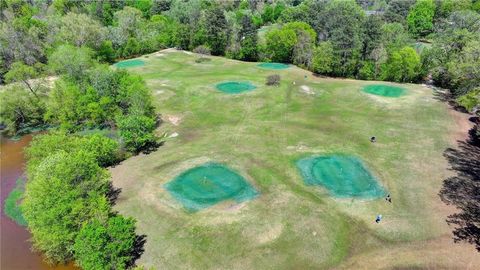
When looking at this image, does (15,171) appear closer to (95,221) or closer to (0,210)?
(0,210)

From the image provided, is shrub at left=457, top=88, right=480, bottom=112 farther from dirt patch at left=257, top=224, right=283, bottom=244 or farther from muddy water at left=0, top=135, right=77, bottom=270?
muddy water at left=0, top=135, right=77, bottom=270

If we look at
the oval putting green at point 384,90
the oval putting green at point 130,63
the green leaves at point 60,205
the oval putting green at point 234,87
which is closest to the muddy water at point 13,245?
the green leaves at point 60,205

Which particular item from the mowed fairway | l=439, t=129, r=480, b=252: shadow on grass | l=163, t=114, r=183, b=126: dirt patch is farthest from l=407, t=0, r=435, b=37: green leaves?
l=163, t=114, r=183, b=126: dirt patch

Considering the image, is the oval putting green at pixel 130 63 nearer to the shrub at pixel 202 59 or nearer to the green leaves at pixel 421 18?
the shrub at pixel 202 59

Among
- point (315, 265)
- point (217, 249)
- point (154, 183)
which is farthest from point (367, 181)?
point (154, 183)

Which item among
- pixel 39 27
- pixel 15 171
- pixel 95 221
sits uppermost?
pixel 39 27

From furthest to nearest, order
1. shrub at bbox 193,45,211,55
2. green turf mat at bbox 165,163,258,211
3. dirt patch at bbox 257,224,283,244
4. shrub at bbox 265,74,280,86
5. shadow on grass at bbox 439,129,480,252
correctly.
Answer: shrub at bbox 193,45,211,55, shrub at bbox 265,74,280,86, green turf mat at bbox 165,163,258,211, shadow on grass at bbox 439,129,480,252, dirt patch at bbox 257,224,283,244
